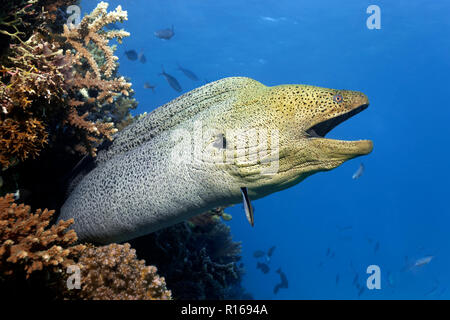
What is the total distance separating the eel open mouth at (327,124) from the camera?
2113 millimetres

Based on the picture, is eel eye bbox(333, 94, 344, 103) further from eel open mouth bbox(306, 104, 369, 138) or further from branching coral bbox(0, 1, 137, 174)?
branching coral bbox(0, 1, 137, 174)

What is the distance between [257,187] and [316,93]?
2.91ft

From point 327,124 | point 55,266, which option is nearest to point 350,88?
point 327,124

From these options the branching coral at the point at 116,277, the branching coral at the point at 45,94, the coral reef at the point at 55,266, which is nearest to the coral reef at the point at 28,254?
the coral reef at the point at 55,266

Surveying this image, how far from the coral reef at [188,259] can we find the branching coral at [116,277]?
1561mm

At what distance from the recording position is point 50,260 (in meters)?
1.85

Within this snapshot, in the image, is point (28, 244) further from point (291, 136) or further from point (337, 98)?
point (337, 98)

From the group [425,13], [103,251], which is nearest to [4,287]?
[103,251]

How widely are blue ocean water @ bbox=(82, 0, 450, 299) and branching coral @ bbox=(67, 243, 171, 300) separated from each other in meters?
16.8

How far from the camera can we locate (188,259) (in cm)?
442

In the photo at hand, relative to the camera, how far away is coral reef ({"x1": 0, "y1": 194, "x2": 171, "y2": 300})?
69.1 inches

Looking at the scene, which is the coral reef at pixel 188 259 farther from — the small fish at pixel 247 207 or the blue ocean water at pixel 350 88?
the blue ocean water at pixel 350 88

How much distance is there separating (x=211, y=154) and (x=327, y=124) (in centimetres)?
99
